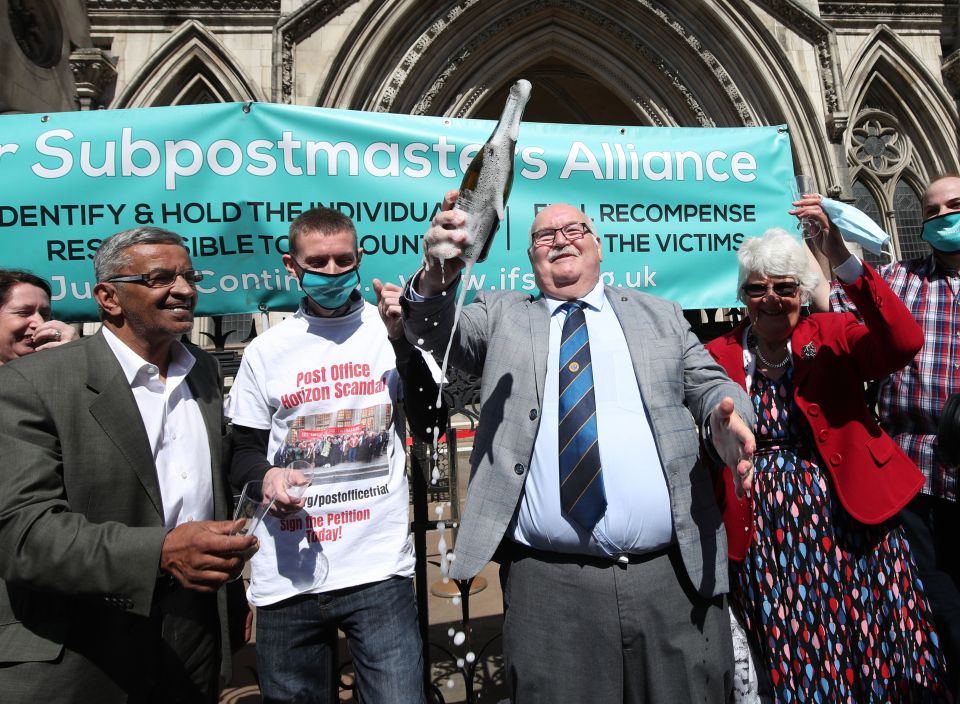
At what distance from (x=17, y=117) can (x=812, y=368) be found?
12.7ft

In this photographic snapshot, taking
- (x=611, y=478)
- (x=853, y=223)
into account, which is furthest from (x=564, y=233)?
(x=853, y=223)

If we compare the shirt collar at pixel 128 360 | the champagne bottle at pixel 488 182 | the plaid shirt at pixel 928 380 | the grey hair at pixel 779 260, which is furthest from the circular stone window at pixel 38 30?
the plaid shirt at pixel 928 380

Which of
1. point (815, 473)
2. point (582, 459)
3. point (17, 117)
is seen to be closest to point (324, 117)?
point (17, 117)

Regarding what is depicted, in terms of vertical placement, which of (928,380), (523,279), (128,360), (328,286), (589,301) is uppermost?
(523,279)

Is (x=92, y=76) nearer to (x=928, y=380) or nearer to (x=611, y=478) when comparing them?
(x=611, y=478)

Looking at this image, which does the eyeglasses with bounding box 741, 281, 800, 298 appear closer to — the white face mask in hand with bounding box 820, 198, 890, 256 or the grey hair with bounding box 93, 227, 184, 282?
the white face mask in hand with bounding box 820, 198, 890, 256

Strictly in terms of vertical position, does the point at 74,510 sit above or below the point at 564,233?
below

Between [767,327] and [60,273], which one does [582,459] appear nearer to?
[767,327]

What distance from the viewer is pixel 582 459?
5.12 feet

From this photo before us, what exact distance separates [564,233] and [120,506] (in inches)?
57.9

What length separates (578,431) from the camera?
5.24 feet

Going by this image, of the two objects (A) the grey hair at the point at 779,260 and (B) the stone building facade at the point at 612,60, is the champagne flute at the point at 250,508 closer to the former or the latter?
(A) the grey hair at the point at 779,260

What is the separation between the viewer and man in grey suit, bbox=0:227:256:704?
1.25 meters

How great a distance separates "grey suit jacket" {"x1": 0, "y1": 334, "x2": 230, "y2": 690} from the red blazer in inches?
68.1
